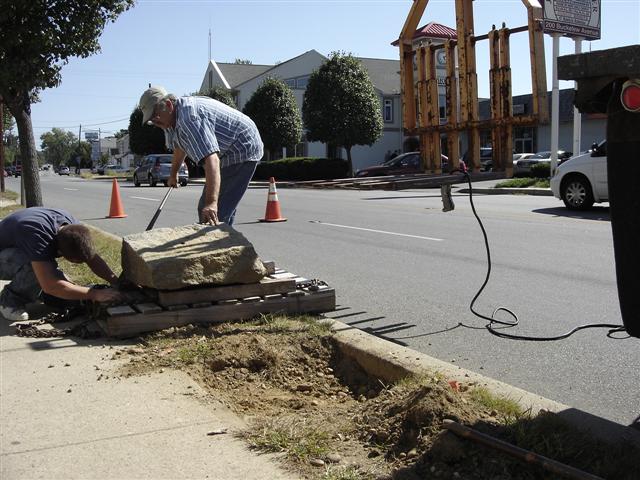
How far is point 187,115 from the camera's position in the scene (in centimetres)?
525

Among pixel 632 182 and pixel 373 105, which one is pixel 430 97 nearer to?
pixel 373 105

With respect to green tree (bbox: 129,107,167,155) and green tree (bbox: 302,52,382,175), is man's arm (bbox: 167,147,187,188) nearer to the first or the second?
green tree (bbox: 302,52,382,175)

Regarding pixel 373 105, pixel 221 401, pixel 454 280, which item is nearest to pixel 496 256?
pixel 454 280

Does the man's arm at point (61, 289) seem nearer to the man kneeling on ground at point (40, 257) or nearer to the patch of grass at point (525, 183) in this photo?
the man kneeling on ground at point (40, 257)

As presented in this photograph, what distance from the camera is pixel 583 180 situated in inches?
551

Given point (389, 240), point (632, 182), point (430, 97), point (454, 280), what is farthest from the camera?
point (430, 97)

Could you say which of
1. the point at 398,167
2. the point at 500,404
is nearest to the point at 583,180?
the point at 500,404

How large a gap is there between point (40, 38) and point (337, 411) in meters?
8.39

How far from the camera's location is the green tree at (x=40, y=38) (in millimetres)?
9789

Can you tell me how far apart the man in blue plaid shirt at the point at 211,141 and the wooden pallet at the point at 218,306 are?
1.92ft

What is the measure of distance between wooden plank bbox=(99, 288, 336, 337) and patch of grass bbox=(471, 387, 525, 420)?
2129 mm

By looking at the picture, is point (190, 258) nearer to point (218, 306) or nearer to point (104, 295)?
point (218, 306)

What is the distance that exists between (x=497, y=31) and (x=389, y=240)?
780 inches

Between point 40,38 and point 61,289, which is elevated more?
point 40,38
